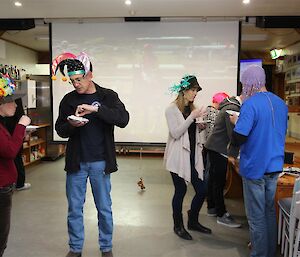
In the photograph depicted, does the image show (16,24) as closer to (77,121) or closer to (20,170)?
(20,170)

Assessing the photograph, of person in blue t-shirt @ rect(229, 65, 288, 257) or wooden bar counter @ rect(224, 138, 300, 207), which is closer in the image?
person in blue t-shirt @ rect(229, 65, 288, 257)

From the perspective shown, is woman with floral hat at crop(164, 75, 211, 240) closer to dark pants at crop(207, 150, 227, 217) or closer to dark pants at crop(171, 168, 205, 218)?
dark pants at crop(171, 168, 205, 218)

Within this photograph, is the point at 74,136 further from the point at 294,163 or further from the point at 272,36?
the point at 272,36

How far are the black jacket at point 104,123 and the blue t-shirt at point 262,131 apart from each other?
2.76 ft

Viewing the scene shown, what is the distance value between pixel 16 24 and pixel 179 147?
3847mm

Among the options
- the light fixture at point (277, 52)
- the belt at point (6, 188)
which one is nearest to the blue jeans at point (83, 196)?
the belt at point (6, 188)

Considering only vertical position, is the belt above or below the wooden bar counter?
above

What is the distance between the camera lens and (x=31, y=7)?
454cm

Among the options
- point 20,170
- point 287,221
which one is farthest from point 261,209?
point 20,170

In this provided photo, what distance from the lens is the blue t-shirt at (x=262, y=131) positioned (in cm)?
208

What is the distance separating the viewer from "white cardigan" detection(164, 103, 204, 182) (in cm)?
275

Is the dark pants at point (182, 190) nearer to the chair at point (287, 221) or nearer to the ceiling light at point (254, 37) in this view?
the chair at point (287, 221)

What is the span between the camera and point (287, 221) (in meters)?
2.43

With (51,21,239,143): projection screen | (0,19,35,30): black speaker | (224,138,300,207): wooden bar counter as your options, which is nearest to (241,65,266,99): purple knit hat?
(224,138,300,207): wooden bar counter
